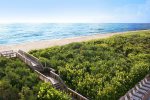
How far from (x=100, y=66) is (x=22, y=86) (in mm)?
9829

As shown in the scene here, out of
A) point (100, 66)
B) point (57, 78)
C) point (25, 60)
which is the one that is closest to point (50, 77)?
point (57, 78)

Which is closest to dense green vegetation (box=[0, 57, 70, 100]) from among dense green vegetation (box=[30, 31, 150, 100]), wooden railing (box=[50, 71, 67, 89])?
wooden railing (box=[50, 71, 67, 89])

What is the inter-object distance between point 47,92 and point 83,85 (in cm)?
416

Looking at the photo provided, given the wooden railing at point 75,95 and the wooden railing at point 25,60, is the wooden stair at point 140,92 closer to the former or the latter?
the wooden railing at point 75,95

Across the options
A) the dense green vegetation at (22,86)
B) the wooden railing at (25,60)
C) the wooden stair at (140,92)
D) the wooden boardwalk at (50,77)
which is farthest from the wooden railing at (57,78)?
the wooden stair at (140,92)

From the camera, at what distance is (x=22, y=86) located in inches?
826

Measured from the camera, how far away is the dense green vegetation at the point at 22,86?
18.8 metres

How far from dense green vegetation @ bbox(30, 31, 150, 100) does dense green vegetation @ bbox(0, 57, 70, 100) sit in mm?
3268

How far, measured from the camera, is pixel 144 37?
43.5m

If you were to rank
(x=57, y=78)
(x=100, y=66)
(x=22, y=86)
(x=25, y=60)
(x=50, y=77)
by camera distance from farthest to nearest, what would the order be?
(x=25, y=60)
(x=100, y=66)
(x=50, y=77)
(x=57, y=78)
(x=22, y=86)

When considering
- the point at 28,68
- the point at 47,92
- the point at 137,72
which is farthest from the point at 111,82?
the point at 28,68

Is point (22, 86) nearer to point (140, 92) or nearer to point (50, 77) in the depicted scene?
point (50, 77)

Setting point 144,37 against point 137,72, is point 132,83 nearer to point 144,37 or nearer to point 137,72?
point 137,72

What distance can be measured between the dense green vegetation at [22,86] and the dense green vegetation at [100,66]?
3268mm
